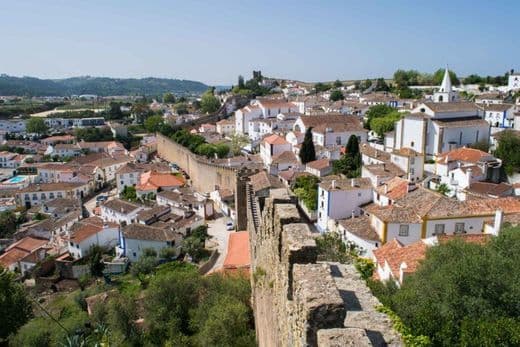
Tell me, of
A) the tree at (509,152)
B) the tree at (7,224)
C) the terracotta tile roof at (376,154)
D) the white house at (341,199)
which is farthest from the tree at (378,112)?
the tree at (7,224)

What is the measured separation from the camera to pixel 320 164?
30.1 metres

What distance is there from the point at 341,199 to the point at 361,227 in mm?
3022

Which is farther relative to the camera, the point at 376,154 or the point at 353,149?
the point at 353,149

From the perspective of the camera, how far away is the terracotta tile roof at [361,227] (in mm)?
18511

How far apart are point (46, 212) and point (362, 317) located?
40.1 m

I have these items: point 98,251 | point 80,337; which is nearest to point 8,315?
point 80,337

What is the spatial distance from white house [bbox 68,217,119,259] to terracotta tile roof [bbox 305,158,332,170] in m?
15.7

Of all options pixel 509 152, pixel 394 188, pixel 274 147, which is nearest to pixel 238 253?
pixel 394 188

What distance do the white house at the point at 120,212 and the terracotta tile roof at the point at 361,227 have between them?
18.7 m

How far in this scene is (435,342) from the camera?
775 centimetres

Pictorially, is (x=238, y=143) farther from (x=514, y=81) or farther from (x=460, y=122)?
(x=514, y=81)

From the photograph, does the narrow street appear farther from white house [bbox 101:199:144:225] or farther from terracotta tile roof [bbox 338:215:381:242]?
terracotta tile roof [bbox 338:215:381:242]

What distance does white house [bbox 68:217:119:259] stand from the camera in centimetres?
2812

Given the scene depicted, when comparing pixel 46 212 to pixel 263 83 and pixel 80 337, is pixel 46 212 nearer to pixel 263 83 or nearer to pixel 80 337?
pixel 80 337
